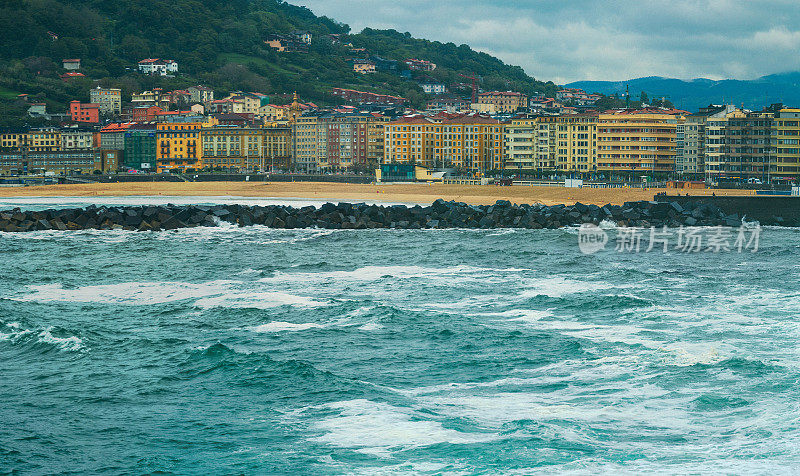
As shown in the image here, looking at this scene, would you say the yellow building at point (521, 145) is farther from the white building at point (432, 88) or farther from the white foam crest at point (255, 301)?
the white foam crest at point (255, 301)

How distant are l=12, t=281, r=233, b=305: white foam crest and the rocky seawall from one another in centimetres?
1566

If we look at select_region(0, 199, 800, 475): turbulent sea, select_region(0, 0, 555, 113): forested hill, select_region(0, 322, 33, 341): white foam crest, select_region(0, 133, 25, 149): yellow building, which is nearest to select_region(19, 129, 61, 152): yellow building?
select_region(0, 133, 25, 149): yellow building

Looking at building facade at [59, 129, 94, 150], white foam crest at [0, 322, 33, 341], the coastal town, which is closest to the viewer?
white foam crest at [0, 322, 33, 341]

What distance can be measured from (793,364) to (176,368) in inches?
349

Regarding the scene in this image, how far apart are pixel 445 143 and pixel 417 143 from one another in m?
3.37

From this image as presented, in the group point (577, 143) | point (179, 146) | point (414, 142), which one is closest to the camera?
point (577, 143)

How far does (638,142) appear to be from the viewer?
96.4 meters

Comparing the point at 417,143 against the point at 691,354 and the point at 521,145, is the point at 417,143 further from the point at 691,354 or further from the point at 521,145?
the point at 691,354

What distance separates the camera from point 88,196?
62.2m

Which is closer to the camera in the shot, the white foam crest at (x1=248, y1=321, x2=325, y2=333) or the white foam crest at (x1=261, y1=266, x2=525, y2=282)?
the white foam crest at (x1=248, y1=321, x2=325, y2=333)

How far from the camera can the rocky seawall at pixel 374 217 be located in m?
38.2

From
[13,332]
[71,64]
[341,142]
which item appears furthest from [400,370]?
[71,64]

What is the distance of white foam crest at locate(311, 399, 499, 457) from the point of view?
10.6m

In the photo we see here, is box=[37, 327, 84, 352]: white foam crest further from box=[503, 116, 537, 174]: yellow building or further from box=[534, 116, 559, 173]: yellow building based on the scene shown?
box=[503, 116, 537, 174]: yellow building
